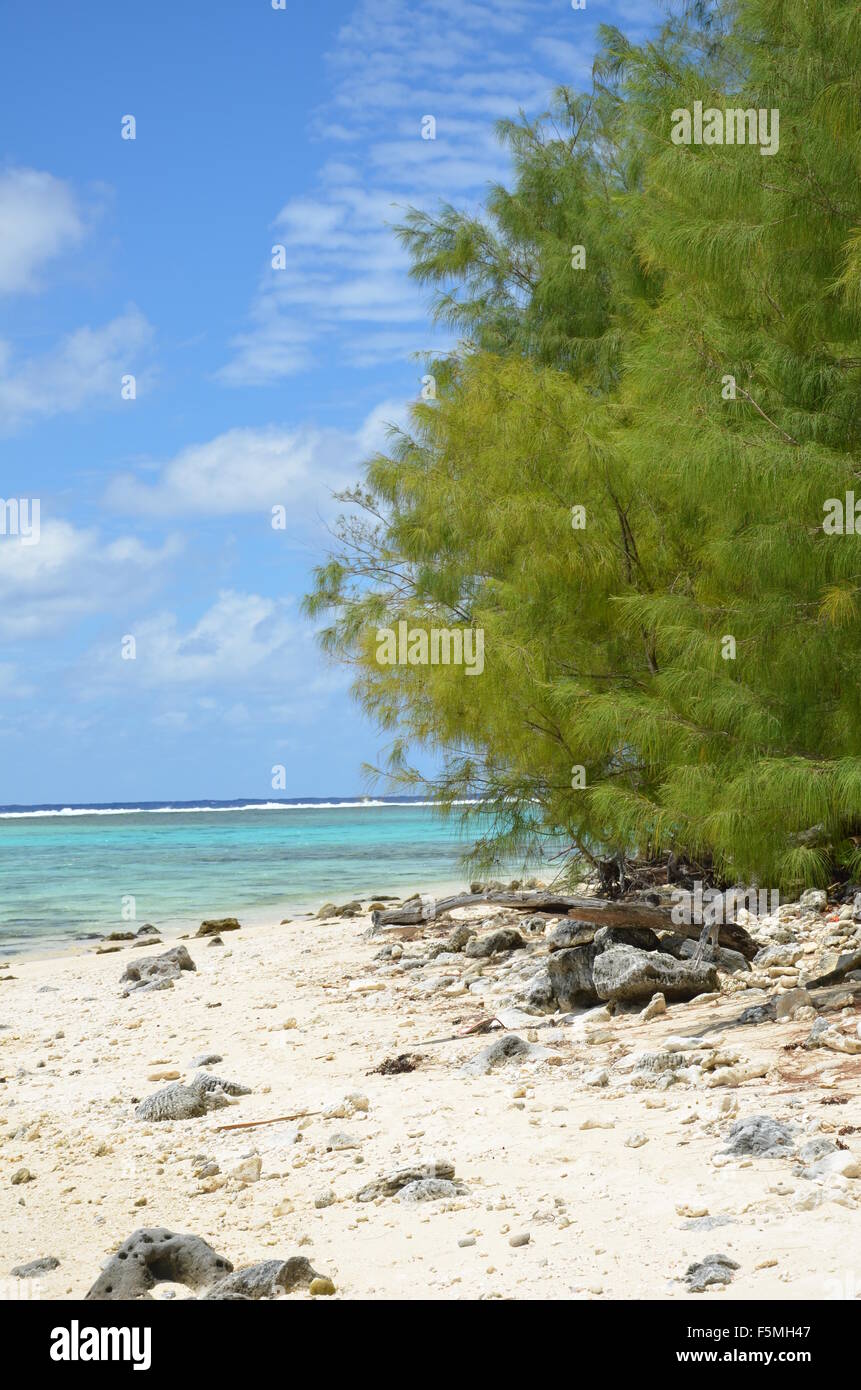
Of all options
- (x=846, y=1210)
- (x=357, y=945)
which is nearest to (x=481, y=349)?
(x=357, y=945)

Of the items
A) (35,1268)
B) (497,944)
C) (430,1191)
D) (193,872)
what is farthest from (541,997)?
(193,872)

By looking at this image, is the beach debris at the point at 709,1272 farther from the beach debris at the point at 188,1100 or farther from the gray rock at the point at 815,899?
the gray rock at the point at 815,899

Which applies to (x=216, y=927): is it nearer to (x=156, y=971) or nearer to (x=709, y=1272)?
(x=156, y=971)

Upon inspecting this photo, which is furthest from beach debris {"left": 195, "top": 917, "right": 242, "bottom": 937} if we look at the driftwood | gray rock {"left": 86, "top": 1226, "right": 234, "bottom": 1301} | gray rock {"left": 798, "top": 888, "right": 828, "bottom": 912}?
gray rock {"left": 86, "top": 1226, "right": 234, "bottom": 1301}

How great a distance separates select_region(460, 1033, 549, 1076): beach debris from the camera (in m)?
6.25

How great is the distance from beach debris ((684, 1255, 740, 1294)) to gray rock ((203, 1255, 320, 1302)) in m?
1.18

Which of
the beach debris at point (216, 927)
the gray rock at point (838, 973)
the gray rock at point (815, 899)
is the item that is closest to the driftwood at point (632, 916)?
the gray rock at point (838, 973)

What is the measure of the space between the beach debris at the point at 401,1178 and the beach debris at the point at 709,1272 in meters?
1.37

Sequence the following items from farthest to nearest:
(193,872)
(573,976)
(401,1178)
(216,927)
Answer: (193,872)
(216,927)
(573,976)
(401,1178)

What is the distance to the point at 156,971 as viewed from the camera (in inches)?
455

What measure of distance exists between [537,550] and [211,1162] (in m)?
5.66

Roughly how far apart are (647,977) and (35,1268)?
392 cm

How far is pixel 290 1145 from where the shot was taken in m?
5.44
